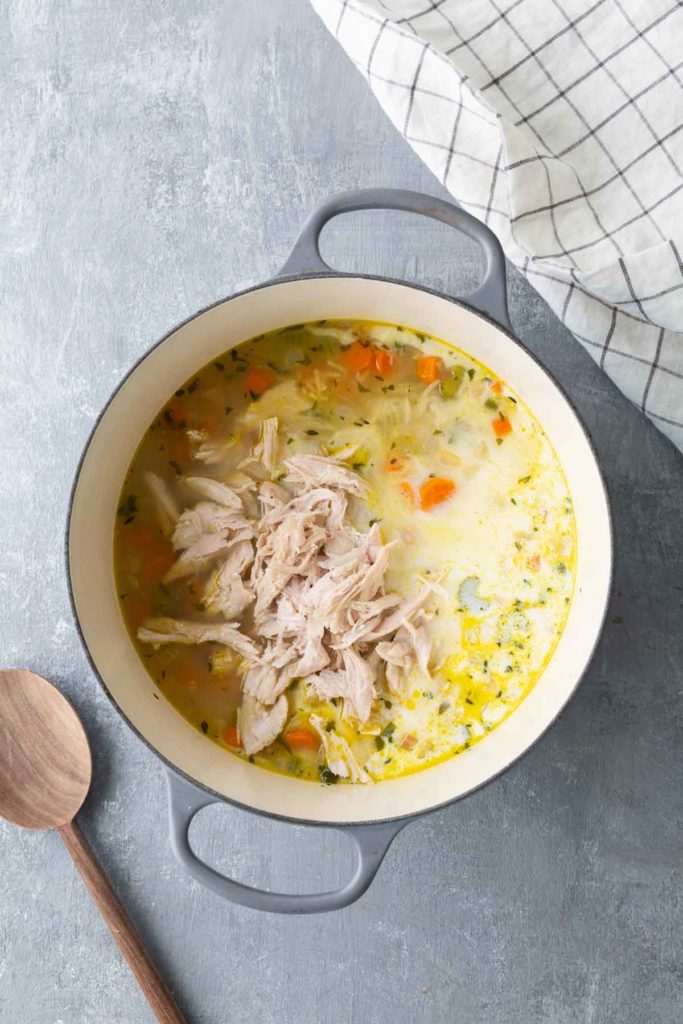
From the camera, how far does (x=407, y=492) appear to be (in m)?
1.69

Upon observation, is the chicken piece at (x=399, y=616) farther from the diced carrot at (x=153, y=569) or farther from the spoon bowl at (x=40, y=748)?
the spoon bowl at (x=40, y=748)

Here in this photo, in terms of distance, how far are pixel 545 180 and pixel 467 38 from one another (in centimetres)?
31

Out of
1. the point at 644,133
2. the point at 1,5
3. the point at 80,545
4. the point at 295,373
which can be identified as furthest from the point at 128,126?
the point at 644,133

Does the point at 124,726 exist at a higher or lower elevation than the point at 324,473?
lower

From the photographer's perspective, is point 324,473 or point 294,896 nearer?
point 294,896

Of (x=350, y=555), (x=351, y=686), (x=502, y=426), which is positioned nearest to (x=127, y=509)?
(x=350, y=555)

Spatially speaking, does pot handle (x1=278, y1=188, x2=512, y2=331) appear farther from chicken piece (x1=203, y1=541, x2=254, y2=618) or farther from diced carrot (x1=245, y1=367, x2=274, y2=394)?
chicken piece (x1=203, y1=541, x2=254, y2=618)

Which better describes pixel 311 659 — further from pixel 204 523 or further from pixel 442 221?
pixel 442 221

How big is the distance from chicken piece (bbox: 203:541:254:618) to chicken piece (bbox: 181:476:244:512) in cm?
8

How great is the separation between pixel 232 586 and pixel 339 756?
38cm

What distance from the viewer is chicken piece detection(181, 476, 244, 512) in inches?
66.5

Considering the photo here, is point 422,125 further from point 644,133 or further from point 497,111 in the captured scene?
point 644,133

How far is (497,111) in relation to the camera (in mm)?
1520

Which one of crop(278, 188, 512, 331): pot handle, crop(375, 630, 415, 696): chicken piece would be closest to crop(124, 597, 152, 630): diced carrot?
crop(375, 630, 415, 696): chicken piece
